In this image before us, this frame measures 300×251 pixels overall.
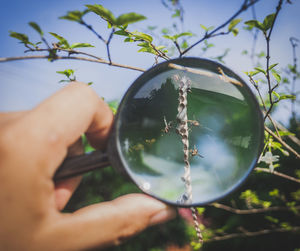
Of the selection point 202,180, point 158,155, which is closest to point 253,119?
point 202,180

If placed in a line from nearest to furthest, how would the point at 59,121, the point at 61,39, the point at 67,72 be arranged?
the point at 59,121 → the point at 61,39 → the point at 67,72

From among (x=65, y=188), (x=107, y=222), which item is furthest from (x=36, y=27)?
(x=107, y=222)

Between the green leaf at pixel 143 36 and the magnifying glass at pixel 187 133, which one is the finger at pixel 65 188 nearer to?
the magnifying glass at pixel 187 133

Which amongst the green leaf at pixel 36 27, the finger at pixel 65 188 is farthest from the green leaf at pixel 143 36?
the finger at pixel 65 188

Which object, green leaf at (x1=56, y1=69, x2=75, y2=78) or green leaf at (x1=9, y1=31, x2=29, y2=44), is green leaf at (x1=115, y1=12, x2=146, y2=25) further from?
green leaf at (x1=56, y1=69, x2=75, y2=78)

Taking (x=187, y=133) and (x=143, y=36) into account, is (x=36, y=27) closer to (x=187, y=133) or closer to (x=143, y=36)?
(x=143, y=36)

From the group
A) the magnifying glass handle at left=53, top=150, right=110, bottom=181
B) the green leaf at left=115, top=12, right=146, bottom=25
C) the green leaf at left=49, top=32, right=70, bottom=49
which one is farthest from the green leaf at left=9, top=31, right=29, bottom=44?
the magnifying glass handle at left=53, top=150, right=110, bottom=181

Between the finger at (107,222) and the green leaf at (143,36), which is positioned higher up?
the green leaf at (143,36)
